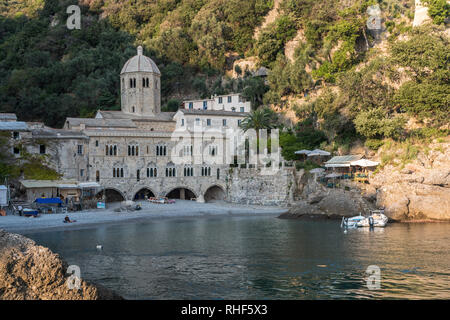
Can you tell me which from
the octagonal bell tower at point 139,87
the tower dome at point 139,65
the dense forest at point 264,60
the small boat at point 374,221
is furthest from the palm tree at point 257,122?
the small boat at point 374,221

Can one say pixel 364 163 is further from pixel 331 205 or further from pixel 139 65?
pixel 139 65

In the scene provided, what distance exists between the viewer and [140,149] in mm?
46750

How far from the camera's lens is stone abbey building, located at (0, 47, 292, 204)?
43500 mm

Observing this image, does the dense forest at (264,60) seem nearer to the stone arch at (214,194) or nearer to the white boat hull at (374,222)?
the stone arch at (214,194)

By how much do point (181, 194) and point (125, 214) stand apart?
10751mm

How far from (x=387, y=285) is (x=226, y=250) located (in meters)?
10.4

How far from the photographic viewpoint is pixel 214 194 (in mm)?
52812

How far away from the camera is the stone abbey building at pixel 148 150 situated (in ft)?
143

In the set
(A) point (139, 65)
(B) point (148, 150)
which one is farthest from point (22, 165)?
(A) point (139, 65)

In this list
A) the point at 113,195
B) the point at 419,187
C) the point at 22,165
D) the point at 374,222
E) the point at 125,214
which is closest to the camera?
the point at 374,222

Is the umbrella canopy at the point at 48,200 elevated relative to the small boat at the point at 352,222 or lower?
elevated

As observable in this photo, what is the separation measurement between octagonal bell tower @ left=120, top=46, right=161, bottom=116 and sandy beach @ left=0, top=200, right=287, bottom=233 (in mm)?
12743

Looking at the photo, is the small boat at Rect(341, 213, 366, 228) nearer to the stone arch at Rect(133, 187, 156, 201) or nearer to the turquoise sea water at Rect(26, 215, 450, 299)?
the turquoise sea water at Rect(26, 215, 450, 299)
